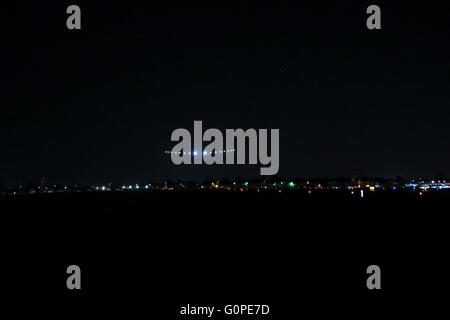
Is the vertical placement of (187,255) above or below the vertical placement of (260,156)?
below

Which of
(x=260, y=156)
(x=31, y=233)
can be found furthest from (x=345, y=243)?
(x=31, y=233)

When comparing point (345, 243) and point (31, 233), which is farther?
point (31, 233)

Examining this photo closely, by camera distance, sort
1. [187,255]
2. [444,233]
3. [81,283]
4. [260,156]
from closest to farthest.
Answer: [81,283], [187,255], [444,233], [260,156]

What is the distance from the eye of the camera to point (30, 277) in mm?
21125
